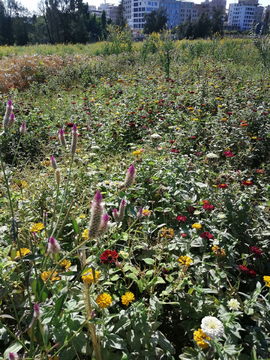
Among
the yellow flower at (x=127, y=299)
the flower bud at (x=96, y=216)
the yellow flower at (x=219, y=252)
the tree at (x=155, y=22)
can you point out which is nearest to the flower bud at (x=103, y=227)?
the flower bud at (x=96, y=216)

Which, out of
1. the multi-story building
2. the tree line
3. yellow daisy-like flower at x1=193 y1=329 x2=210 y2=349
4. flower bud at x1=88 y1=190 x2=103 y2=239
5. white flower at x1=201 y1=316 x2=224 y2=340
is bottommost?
yellow daisy-like flower at x1=193 y1=329 x2=210 y2=349

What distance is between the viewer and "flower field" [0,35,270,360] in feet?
3.73

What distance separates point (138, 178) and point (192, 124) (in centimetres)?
184

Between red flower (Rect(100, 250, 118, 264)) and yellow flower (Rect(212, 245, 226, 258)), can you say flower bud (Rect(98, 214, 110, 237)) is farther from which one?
yellow flower (Rect(212, 245, 226, 258))

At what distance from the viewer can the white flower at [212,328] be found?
1.10m

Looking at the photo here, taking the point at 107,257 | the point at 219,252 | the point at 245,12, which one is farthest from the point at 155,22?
Result: the point at 245,12

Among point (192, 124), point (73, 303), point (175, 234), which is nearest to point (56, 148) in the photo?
point (192, 124)

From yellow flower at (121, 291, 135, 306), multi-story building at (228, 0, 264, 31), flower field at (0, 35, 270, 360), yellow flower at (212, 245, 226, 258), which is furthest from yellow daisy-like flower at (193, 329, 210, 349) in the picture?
multi-story building at (228, 0, 264, 31)

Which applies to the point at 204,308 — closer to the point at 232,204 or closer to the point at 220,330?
the point at 220,330

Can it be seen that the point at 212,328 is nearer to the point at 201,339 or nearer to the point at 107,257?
the point at 201,339

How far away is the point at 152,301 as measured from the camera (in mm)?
1391

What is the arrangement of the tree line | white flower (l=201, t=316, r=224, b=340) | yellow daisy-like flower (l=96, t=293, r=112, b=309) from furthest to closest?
the tree line, yellow daisy-like flower (l=96, t=293, r=112, b=309), white flower (l=201, t=316, r=224, b=340)

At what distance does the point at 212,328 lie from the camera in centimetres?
112

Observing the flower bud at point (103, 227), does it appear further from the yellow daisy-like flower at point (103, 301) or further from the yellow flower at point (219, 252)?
the yellow flower at point (219, 252)
